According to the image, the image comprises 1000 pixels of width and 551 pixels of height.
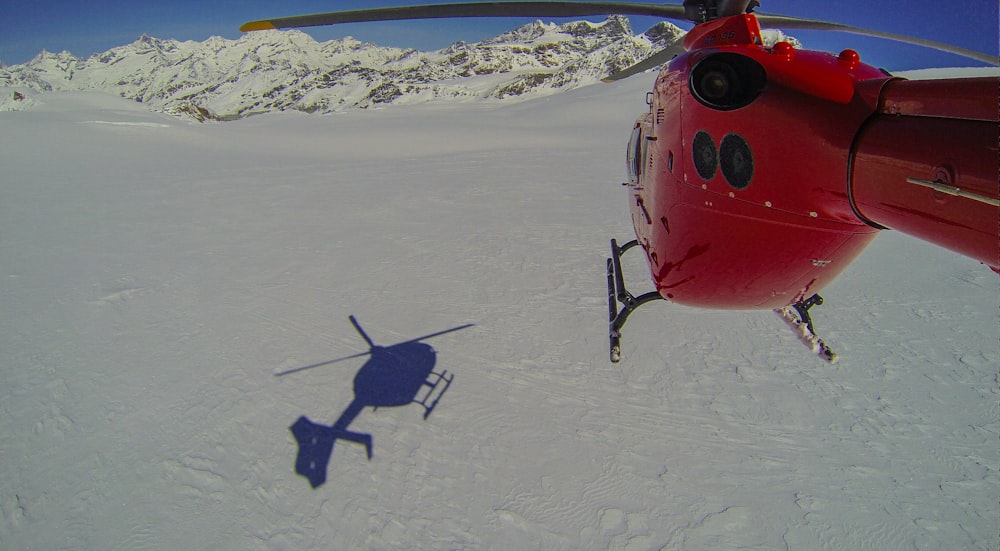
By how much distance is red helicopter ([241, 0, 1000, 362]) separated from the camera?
Result: 1.60m

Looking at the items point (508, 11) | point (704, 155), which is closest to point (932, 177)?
point (704, 155)

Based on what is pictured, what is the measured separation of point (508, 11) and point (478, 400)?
4.84m

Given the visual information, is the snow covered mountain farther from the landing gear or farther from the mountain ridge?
the landing gear

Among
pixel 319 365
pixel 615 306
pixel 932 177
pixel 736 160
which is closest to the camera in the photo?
pixel 932 177

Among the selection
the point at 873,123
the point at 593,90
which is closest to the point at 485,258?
the point at 873,123

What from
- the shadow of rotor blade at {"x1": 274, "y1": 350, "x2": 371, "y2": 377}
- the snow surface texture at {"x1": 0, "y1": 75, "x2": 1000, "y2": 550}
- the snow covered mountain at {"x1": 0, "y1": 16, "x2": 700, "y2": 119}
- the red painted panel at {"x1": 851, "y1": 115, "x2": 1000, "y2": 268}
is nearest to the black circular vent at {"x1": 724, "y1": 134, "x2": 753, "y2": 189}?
the red painted panel at {"x1": 851, "y1": 115, "x2": 1000, "y2": 268}

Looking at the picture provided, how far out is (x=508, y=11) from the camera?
309 centimetres

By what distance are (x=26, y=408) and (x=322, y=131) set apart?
1070 inches

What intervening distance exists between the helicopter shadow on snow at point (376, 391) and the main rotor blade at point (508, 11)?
15.4ft

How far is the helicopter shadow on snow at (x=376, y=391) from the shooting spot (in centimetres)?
564

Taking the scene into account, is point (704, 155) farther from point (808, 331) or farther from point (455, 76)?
point (455, 76)

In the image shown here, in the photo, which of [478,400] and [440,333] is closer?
[478,400]

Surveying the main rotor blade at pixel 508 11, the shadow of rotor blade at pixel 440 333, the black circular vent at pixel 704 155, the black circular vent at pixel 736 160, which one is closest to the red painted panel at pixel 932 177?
the black circular vent at pixel 736 160

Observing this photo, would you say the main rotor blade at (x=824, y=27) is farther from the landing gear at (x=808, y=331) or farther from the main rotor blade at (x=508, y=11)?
the landing gear at (x=808, y=331)
